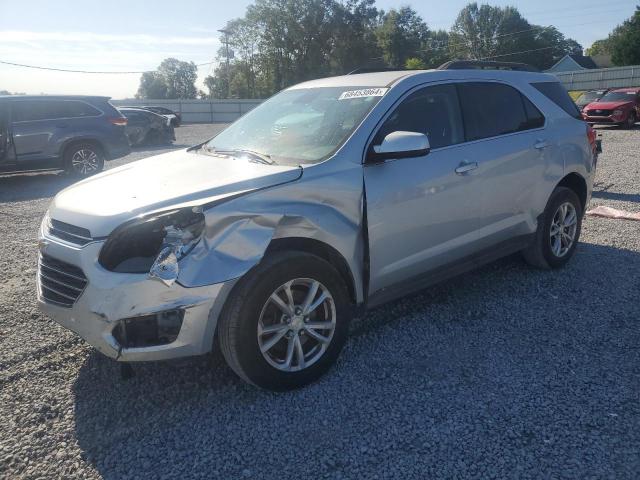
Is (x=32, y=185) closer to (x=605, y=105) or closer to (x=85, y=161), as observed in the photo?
(x=85, y=161)

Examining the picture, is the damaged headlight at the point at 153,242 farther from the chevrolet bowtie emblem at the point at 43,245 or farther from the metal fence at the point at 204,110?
the metal fence at the point at 204,110

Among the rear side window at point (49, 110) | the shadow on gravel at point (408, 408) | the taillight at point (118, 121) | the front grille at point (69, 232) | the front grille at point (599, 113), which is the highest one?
the rear side window at point (49, 110)

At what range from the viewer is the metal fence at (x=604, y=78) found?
125ft

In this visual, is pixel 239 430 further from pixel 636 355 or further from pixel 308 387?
pixel 636 355

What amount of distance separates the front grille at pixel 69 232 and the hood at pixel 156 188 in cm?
3

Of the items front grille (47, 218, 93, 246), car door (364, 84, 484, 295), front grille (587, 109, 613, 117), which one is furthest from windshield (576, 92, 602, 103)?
front grille (47, 218, 93, 246)

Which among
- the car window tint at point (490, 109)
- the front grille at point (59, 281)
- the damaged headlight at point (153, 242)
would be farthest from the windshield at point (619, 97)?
the front grille at point (59, 281)

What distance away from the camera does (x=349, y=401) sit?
313 centimetres

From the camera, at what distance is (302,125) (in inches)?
155

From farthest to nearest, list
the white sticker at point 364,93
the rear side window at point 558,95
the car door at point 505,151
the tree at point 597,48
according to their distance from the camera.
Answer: the tree at point 597,48 → the rear side window at point 558,95 → the car door at point 505,151 → the white sticker at point 364,93

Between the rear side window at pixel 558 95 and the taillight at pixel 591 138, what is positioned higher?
the rear side window at pixel 558 95

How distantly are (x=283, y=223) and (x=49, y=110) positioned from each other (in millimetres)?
10021

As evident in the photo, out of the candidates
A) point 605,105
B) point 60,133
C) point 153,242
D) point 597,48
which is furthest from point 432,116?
point 597,48

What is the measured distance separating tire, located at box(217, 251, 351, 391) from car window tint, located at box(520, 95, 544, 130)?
258 centimetres
